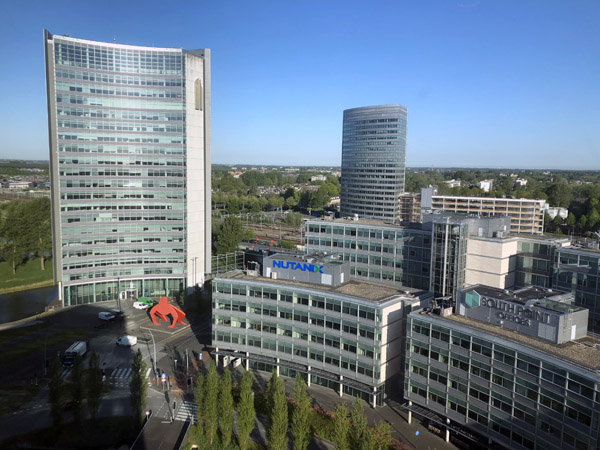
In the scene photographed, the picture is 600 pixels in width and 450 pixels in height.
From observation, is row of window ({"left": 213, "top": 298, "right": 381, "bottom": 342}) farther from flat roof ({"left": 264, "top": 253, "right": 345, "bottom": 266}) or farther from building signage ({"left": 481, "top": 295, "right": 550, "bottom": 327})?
building signage ({"left": 481, "top": 295, "right": 550, "bottom": 327})

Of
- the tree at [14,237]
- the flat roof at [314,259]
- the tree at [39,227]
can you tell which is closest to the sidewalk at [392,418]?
the flat roof at [314,259]

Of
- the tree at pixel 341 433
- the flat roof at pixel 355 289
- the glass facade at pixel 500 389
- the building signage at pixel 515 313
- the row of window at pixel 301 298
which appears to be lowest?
the tree at pixel 341 433

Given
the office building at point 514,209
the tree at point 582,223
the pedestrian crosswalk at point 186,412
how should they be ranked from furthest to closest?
1. the tree at point 582,223
2. the office building at point 514,209
3. the pedestrian crosswalk at point 186,412

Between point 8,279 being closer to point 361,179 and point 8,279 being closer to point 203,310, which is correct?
point 203,310

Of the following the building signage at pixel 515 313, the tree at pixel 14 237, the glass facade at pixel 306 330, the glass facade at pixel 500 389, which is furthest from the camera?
the tree at pixel 14 237

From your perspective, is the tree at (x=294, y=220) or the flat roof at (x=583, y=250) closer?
the flat roof at (x=583, y=250)

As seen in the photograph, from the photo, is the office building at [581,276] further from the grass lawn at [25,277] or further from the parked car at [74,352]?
the grass lawn at [25,277]
